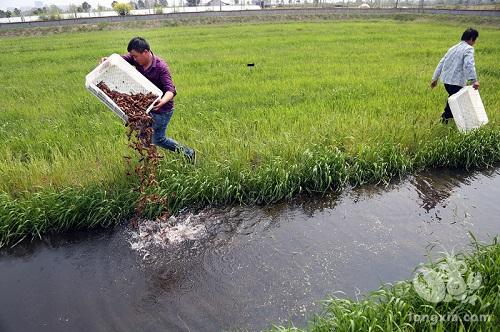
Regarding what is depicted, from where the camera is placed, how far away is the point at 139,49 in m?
3.88

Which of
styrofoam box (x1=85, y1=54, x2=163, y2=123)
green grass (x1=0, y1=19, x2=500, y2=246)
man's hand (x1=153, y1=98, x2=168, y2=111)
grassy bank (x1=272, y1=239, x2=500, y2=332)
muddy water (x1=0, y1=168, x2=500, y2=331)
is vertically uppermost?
styrofoam box (x1=85, y1=54, x2=163, y2=123)

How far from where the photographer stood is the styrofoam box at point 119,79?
154 inches

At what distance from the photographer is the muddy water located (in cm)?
317

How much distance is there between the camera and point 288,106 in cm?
716

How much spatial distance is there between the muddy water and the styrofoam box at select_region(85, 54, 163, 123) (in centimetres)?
154

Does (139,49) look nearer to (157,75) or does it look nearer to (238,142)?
(157,75)

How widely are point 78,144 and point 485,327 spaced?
5.29 m

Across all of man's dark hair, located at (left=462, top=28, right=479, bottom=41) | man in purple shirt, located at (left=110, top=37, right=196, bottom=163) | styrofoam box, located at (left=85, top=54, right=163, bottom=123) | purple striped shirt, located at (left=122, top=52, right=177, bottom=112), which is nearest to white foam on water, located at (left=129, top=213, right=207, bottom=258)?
man in purple shirt, located at (left=110, top=37, right=196, bottom=163)

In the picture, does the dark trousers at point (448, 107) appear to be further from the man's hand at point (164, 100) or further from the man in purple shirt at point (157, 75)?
the man's hand at point (164, 100)

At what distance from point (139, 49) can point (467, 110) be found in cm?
492

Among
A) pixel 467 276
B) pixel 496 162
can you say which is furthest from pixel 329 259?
pixel 496 162

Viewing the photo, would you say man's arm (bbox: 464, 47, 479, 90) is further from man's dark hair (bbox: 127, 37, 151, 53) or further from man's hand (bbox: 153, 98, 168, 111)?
man's dark hair (bbox: 127, 37, 151, 53)

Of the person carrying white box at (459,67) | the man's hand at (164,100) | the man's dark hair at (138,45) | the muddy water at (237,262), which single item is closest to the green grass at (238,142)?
the muddy water at (237,262)

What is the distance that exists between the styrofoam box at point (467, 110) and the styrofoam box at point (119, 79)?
4446mm
